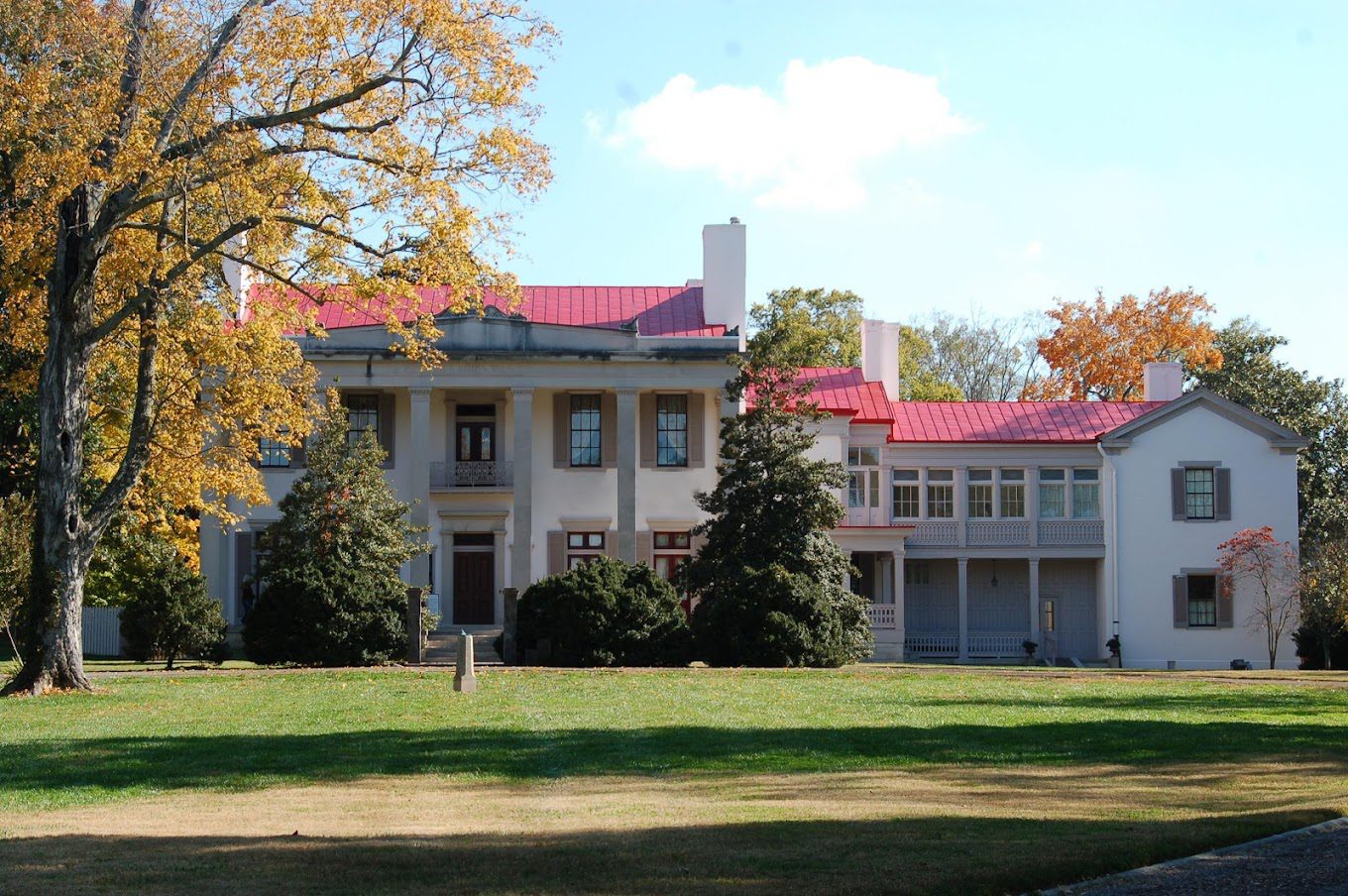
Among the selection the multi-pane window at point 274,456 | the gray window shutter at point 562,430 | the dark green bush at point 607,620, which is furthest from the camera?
the gray window shutter at point 562,430

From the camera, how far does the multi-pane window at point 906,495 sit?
41531 millimetres

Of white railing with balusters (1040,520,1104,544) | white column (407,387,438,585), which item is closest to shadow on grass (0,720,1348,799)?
white column (407,387,438,585)

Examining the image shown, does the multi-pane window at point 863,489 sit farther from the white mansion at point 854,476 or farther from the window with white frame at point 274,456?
the window with white frame at point 274,456

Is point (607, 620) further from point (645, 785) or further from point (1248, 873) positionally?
point (1248, 873)

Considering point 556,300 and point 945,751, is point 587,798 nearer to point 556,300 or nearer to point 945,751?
point 945,751

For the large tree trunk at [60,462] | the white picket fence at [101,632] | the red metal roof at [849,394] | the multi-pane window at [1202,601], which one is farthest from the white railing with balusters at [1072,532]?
the large tree trunk at [60,462]

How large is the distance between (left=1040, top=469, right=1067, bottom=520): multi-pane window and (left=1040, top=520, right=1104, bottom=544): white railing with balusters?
0.38 m

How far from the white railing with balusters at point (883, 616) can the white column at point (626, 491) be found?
7.26 m

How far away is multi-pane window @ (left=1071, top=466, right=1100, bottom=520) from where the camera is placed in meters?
41.5

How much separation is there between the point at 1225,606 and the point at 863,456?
10.1 meters

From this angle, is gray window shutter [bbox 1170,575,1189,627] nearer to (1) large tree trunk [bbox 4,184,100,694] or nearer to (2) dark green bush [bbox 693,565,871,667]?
(2) dark green bush [bbox 693,565,871,667]

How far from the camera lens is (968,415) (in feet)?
140

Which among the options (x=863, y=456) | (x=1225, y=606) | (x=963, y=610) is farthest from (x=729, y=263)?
(x=1225, y=606)

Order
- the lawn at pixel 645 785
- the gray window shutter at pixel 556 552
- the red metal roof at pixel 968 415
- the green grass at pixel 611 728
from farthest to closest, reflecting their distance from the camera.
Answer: the red metal roof at pixel 968 415, the gray window shutter at pixel 556 552, the green grass at pixel 611 728, the lawn at pixel 645 785
